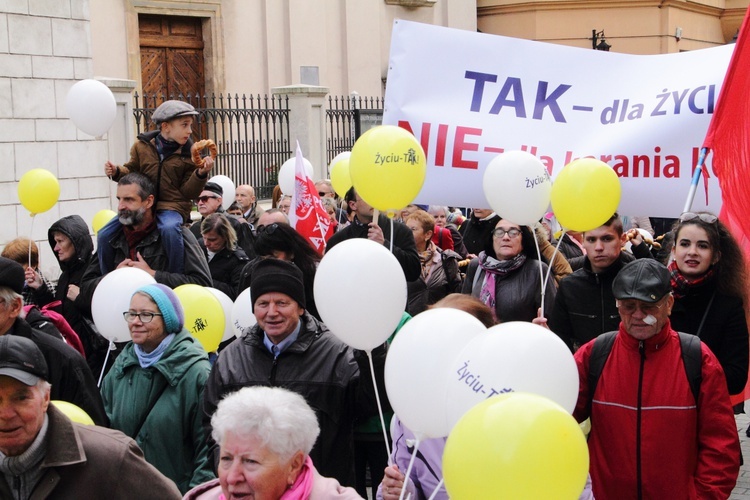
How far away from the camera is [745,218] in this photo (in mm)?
5430

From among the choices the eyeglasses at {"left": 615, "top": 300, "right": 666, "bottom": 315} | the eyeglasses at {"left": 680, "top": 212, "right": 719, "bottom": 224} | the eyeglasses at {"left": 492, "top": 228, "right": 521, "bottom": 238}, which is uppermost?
the eyeglasses at {"left": 680, "top": 212, "right": 719, "bottom": 224}

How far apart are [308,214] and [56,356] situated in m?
4.54

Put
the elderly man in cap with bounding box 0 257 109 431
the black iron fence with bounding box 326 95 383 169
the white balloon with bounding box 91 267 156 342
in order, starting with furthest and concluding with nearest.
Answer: the black iron fence with bounding box 326 95 383 169 < the white balloon with bounding box 91 267 156 342 < the elderly man in cap with bounding box 0 257 109 431

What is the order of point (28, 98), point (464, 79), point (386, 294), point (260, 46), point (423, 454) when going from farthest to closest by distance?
point (260, 46) → point (28, 98) → point (464, 79) → point (386, 294) → point (423, 454)

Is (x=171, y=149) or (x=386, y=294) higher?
(x=171, y=149)

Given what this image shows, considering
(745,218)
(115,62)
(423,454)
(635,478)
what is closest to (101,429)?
(423,454)

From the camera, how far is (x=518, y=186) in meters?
5.95

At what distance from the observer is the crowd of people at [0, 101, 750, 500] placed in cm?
323

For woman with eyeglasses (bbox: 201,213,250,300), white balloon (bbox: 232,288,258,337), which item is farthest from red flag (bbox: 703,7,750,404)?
woman with eyeglasses (bbox: 201,213,250,300)

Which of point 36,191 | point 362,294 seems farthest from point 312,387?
point 36,191

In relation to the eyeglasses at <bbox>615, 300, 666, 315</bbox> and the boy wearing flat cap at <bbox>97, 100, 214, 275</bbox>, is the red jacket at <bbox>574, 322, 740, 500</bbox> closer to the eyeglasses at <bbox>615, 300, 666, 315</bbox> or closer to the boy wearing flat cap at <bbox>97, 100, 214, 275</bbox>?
the eyeglasses at <bbox>615, 300, 666, 315</bbox>

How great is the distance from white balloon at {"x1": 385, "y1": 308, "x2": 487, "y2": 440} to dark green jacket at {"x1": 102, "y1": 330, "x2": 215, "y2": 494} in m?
1.22

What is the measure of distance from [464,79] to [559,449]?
162 inches

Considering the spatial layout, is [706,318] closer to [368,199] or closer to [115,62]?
[368,199]
